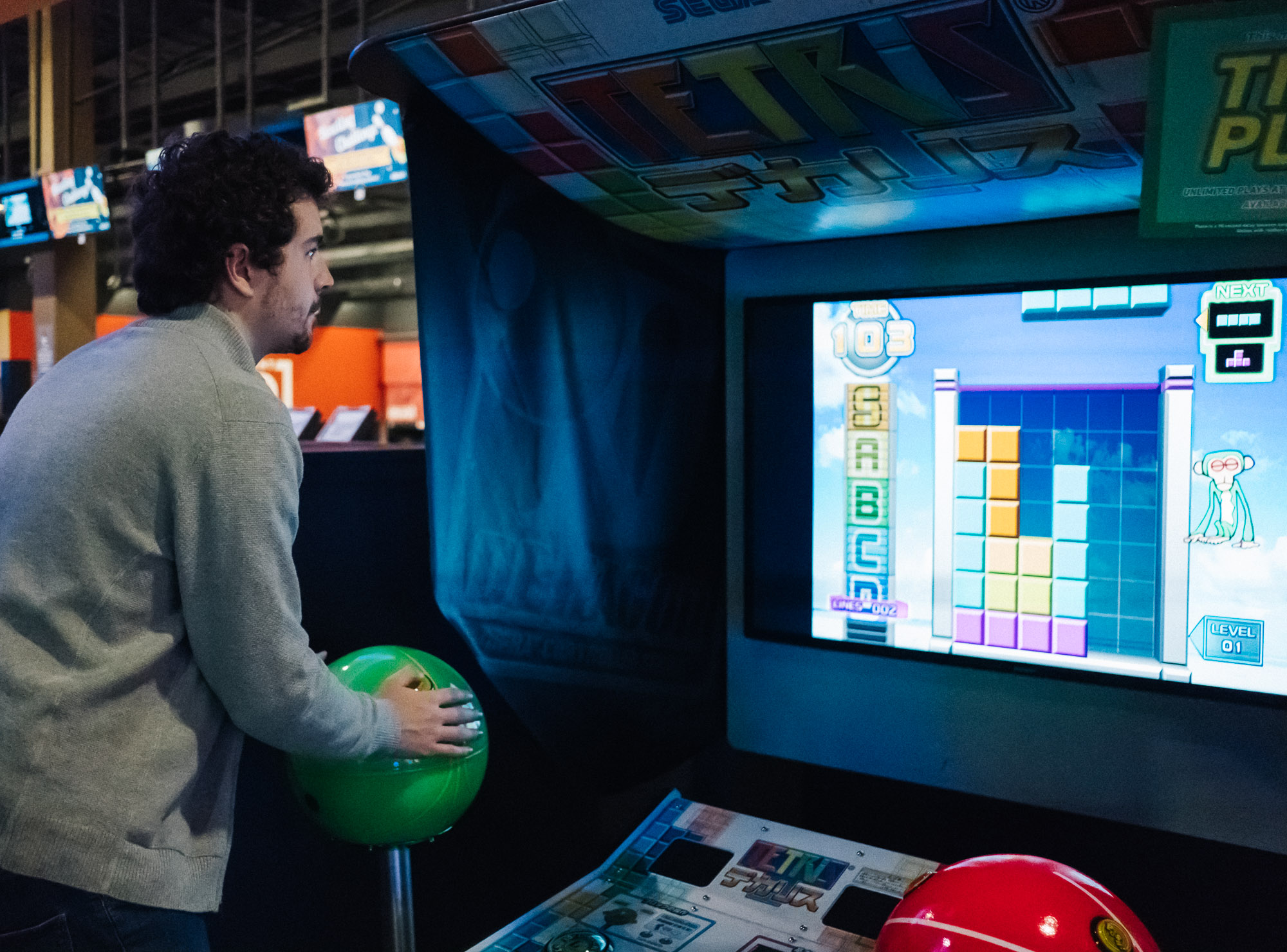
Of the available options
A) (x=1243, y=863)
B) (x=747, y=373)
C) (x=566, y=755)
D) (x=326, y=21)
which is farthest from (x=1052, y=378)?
Result: (x=326, y=21)

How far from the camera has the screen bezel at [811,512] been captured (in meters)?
1.28

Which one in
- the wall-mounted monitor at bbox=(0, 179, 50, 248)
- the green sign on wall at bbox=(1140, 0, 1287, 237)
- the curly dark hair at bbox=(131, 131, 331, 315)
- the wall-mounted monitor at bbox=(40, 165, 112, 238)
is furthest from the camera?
the wall-mounted monitor at bbox=(0, 179, 50, 248)

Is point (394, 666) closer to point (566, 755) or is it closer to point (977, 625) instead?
point (566, 755)

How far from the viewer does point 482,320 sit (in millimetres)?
1354

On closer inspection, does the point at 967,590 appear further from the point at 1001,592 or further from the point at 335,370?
the point at 335,370

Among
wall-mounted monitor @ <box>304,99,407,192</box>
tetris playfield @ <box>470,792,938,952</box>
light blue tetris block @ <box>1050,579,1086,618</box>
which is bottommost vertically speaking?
tetris playfield @ <box>470,792,938,952</box>

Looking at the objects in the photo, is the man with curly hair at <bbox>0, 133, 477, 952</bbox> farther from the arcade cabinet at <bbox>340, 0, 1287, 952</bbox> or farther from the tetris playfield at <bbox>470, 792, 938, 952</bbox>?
the tetris playfield at <bbox>470, 792, 938, 952</bbox>

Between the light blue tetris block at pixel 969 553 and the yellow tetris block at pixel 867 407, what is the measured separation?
21 cm

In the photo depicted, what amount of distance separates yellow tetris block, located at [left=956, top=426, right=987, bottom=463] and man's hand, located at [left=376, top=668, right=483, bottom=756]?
825 mm

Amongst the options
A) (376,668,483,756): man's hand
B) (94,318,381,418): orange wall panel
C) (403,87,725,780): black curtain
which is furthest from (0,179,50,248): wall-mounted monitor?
(376,668,483,756): man's hand

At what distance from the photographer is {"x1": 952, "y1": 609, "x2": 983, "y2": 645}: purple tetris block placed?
147 cm

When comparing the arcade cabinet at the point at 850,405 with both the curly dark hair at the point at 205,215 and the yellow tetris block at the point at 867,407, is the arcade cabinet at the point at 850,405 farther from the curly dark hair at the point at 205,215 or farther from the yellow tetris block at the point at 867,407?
the curly dark hair at the point at 205,215

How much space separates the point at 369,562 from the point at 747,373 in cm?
70

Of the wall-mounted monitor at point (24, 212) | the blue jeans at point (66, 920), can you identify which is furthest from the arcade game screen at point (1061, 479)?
the wall-mounted monitor at point (24, 212)
